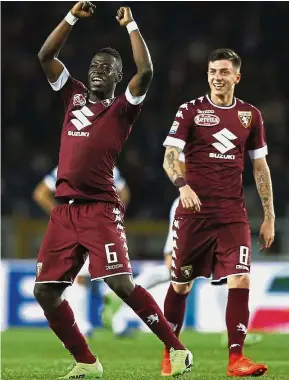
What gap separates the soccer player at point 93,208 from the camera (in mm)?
5996

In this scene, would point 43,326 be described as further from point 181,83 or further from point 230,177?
point 181,83

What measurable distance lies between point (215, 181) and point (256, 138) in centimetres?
45

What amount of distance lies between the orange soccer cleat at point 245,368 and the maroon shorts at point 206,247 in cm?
61

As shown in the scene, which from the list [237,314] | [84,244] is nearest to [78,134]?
[84,244]

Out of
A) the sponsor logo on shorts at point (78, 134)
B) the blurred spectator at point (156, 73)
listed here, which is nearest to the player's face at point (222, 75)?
the sponsor logo on shorts at point (78, 134)

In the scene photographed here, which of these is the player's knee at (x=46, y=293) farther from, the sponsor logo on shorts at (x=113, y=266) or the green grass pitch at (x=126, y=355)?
the green grass pitch at (x=126, y=355)

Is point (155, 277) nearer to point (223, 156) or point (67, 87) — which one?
point (223, 156)

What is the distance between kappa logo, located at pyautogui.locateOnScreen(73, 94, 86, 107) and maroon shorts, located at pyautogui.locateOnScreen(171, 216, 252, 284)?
1149mm

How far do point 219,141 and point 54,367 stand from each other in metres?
2.03

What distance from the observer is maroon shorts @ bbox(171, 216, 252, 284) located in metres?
6.65

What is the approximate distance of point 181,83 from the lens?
16953mm

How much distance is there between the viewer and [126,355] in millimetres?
8453

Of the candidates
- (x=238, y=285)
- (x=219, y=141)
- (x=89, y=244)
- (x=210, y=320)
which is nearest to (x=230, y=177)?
(x=219, y=141)

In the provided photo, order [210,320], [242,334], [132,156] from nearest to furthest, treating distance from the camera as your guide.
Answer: [242,334] < [210,320] < [132,156]
